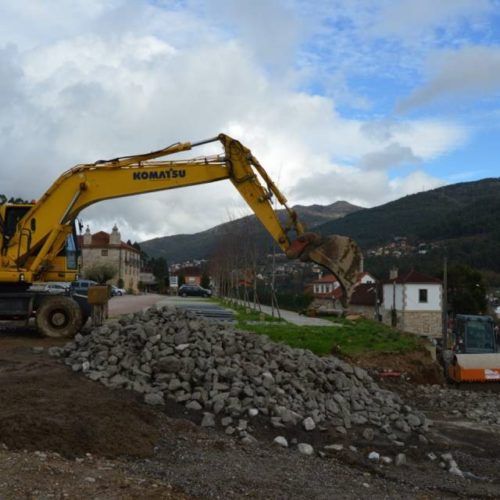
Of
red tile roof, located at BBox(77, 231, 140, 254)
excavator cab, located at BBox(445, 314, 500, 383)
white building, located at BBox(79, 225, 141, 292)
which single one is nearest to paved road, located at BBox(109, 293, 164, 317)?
excavator cab, located at BBox(445, 314, 500, 383)

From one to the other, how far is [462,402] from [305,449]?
28.0 ft

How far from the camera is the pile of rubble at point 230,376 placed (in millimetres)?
11609

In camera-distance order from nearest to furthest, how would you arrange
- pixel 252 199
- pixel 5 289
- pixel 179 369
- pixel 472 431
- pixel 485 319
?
pixel 179 369, pixel 472 431, pixel 252 199, pixel 5 289, pixel 485 319

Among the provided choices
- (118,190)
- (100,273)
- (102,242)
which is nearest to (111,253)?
(102,242)

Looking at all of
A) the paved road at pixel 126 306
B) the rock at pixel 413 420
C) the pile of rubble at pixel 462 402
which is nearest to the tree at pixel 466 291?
the paved road at pixel 126 306

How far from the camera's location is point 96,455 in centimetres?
888

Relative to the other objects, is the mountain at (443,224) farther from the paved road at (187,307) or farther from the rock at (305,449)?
the rock at (305,449)

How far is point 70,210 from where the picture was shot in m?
17.8

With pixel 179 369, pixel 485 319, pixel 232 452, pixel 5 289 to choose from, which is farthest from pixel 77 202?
pixel 485 319

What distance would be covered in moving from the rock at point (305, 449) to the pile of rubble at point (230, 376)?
2.22ft

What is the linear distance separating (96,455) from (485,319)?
828 inches

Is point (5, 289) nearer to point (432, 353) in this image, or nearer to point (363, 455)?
point (363, 455)

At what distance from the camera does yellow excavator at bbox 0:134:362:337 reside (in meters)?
16.8

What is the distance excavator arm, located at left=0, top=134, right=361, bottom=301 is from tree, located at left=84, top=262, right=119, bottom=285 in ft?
200
